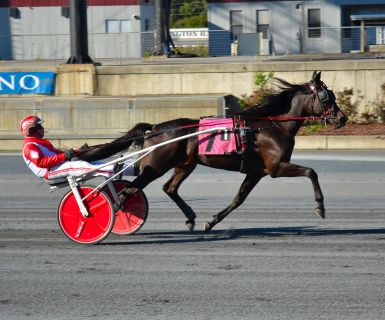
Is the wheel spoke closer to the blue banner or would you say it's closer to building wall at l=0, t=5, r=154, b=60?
the blue banner

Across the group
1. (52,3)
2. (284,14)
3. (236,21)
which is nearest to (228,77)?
(284,14)

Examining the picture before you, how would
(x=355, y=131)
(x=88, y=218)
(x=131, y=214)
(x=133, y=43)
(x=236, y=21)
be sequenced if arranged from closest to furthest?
(x=88, y=218)
(x=131, y=214)
(x=355, y=131)
(x=133, y=43)
(x=236, y=21)

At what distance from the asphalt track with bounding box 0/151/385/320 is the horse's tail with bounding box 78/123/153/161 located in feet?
3.25

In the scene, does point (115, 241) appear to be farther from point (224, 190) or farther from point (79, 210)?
point (224, 190)

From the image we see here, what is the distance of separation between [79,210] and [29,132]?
40.0 inches

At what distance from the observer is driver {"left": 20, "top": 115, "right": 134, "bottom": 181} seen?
394 inches

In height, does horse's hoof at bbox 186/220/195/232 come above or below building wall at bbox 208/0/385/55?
below

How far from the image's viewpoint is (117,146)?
10.8 meters

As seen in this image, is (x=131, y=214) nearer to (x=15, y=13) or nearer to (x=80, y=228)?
(x=80, y=228)

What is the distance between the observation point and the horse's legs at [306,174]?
10.3m

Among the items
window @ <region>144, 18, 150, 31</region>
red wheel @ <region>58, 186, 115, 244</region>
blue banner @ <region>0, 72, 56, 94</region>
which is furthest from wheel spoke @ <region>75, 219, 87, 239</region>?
window @ <region>144, 18, 150, 31</region>

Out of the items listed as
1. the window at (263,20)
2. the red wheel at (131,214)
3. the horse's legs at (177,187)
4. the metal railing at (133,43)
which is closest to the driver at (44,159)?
the red wheel at (131,214)

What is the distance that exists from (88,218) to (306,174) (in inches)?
97.5

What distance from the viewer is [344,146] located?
21859 mm
